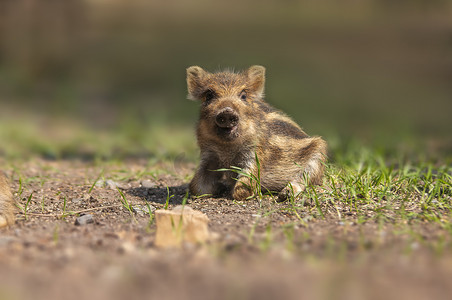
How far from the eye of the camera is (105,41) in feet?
46.7

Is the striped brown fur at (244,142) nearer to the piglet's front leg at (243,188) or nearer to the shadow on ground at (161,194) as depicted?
the piglet's front leg at (243,188)

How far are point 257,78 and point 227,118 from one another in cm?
83

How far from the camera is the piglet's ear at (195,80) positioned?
4.83m

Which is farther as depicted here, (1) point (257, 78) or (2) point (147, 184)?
(2) point (147, 184)

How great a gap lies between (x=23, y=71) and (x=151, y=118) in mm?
5849

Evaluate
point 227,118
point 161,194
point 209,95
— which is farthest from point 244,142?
point 161,194

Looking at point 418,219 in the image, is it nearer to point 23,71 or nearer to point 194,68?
point 194,68

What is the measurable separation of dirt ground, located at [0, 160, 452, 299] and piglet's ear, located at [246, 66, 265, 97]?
47.4 inches

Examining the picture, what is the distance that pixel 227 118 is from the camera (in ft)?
14.1

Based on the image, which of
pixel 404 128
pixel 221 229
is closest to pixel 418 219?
pixel 221 229

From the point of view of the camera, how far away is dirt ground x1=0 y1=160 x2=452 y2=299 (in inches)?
96.0

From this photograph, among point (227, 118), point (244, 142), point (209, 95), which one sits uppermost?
point (209, 95)

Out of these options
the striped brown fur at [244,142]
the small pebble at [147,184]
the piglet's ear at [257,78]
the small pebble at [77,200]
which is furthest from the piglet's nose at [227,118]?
the small pebble at [77,200]

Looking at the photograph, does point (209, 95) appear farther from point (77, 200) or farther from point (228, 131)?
point (77, 200)
